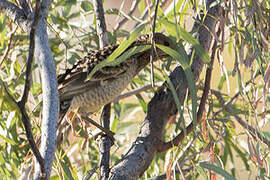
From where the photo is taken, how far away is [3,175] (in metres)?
1.92

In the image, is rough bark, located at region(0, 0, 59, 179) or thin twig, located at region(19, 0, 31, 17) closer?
rough bark, located at region(0, 0, 59, 179)

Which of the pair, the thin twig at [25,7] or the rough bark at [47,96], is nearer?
the rough bark at [47,96]

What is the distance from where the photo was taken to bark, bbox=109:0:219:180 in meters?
1.37

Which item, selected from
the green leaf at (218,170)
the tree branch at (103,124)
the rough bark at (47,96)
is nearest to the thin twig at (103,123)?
the tree branch at (103,124)

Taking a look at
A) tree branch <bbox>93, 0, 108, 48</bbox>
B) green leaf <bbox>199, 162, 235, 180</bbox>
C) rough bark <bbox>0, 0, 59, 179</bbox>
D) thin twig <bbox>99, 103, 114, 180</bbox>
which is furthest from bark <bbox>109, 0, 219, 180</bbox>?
rough bark <bbox>0, 0, 59, 179</bbox>

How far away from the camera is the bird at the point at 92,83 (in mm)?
1925

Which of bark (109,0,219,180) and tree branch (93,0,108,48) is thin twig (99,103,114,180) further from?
tree branch (93,0,108,48)

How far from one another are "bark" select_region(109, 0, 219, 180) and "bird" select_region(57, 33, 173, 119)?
23cm

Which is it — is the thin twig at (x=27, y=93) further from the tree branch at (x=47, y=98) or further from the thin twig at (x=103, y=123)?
the thin twig at (x=103, y=123)

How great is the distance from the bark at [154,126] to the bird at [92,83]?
23 centimetres

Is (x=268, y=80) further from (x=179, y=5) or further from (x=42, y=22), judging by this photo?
(x=42, y=22)

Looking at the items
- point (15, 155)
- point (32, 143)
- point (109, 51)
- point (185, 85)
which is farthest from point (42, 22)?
point (15, 155)

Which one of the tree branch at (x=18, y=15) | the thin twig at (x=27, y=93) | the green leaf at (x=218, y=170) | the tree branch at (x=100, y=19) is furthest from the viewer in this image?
the tree branch at (x=100, y=19)

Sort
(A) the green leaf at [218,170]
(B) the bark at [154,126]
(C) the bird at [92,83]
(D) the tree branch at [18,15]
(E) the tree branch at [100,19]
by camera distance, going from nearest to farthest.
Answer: (D) the tree branch at [18,15] → (A) the green leaf at [218,170] → (B) the bark at [154,126] → (E) the tree branch at [100,19] → (C) the bird at [92,83]
